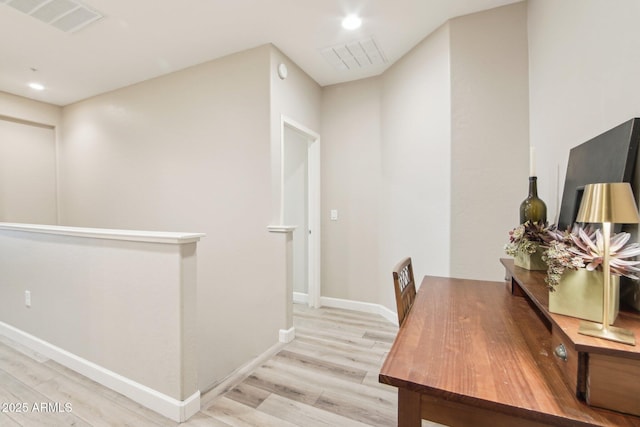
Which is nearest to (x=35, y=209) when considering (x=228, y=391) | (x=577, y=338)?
Result: (x=228, y=391)

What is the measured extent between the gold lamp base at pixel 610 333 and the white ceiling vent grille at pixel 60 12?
3407mm

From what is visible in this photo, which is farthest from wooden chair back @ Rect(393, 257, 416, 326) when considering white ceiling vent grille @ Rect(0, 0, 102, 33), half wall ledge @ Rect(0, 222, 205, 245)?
white ceiling vent grille @ Rect(0, 0, 102, 33)

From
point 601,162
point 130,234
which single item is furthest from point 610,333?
point 130,234

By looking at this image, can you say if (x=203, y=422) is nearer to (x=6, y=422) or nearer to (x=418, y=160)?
(x=6, y=422)

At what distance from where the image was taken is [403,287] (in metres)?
1.42

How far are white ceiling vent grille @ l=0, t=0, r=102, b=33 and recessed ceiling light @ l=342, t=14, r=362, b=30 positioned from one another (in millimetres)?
1963

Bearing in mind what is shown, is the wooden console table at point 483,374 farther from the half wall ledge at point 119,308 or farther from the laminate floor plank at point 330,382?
the half wall ledge at point 119,308

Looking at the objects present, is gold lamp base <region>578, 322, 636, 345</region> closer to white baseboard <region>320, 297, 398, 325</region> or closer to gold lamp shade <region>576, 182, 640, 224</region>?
gold lamp shade <region>576, 182, 640, 224</region>

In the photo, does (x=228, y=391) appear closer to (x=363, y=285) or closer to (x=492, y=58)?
(x=363, y=285)

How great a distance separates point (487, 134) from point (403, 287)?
1.54 m

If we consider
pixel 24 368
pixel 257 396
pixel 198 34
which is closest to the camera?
pixel 257 396

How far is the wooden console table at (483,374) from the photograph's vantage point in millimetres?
658

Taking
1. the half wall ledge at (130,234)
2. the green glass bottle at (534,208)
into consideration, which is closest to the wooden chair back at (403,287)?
the green glass bottle at (534,208)

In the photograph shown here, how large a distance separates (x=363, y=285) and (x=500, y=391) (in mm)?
2747
